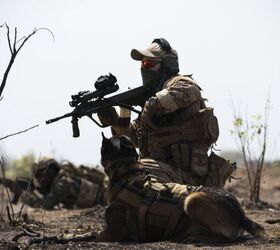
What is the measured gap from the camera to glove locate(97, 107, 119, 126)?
19.5 ft

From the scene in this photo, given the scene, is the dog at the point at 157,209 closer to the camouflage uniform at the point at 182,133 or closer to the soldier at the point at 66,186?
the camouflage uniform at the point at 182,133

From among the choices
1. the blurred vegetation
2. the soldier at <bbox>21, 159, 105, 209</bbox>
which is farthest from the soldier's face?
the blurred vegetation

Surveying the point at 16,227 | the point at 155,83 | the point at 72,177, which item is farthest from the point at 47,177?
the point at 155,83

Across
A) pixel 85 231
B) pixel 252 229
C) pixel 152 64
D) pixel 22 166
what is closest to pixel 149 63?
pixel 152 64

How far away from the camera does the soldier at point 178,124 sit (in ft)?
18.0

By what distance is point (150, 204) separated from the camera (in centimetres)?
470

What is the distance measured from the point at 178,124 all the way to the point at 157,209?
1.18m

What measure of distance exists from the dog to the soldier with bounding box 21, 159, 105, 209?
17.4ft

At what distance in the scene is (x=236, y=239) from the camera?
471cm

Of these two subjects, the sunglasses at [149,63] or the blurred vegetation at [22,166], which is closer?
the sunglasses at [149,63]

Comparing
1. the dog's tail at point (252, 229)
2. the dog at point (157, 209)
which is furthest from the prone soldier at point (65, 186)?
the dog's tail at point (252, 229)

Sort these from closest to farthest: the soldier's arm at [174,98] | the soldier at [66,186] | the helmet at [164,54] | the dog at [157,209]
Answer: the dog at [157,209], the soldier's arm at [174,98], the helmet at [164,54], the soldier at [66,186]

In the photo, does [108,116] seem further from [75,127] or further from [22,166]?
[22,166]

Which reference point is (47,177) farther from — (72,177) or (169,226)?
(169,226)
